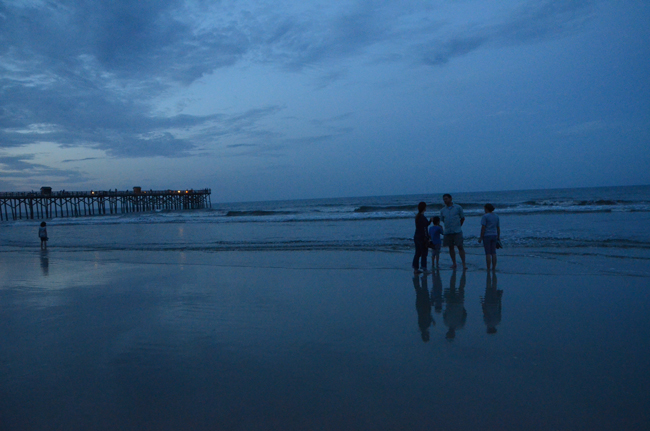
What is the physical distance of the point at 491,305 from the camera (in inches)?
231

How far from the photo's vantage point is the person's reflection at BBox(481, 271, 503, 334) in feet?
16.2

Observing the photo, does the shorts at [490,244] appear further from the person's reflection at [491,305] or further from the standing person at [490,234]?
the person's reflection at [491,305]

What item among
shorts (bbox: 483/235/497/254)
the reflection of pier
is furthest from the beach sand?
the reflection of pier

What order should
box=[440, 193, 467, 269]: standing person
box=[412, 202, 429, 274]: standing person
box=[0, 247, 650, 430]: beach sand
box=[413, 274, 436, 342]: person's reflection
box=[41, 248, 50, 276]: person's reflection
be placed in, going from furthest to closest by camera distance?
box=[41, 248, 50, 276]: person's reflection → box=[440, 193, 467, 269]: standing person → box=[412, 202, 429, 274]: standing person → box=[413, 274, 436, 342]: person's reflection → box=[0, 247, 650, 430]: beach sand

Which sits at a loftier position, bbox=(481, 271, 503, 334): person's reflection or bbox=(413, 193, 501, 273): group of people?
bbox=(413, 193, 501, 273): group of people

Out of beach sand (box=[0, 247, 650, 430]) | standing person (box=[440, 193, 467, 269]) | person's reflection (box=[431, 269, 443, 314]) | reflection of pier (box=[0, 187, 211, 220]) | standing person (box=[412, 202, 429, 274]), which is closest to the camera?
beach sand (box=[0, 247, 650, 430])

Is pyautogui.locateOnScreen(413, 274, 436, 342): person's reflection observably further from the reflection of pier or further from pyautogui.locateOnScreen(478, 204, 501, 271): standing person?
the reflection of pier

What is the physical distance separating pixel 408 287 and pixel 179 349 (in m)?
4.25

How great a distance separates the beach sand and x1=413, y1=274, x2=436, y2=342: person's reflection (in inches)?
2.1

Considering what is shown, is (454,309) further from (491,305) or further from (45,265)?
(45,265)

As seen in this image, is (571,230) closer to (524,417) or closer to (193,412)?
(524,417)

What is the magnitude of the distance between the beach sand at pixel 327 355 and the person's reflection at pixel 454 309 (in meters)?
0.05

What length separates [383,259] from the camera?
35.9 feet

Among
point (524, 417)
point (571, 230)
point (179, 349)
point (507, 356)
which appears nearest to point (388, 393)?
point (524, 417)
